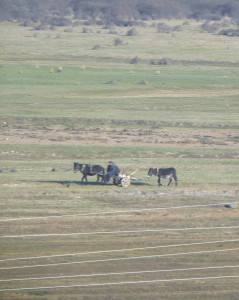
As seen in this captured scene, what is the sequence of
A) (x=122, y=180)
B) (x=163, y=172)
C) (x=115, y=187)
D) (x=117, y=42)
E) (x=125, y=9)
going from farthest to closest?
(x=125, y=9)
(x=117, y=42)
(x=115, y=187)
(x=122, y=180)
(x=163, y=172)

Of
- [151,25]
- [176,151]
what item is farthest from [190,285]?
[151,25]

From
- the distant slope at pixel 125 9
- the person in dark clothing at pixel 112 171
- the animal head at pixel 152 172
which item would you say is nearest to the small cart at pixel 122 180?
the person in dark clothing at pixel 112 171

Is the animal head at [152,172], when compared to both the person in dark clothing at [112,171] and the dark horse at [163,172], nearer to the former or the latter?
the dark horse at [163,172]

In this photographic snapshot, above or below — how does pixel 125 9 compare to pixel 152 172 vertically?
above

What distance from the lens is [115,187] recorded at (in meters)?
26.9

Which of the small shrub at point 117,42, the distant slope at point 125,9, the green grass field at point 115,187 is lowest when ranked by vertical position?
the green grass field at point 115,187

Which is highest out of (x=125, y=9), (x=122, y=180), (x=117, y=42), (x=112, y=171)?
(x=125, y=9)

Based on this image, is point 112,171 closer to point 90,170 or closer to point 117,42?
point 90,170

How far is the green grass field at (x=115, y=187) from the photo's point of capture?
63.7 ft

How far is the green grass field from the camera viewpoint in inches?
764

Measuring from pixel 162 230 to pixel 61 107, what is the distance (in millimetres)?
23223

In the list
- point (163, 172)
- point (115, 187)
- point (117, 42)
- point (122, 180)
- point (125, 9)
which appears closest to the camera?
point (163, 172)

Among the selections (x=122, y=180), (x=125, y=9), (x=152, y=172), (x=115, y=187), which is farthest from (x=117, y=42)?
(x=152, y=172)

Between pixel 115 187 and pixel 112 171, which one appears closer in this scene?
pixel 112 171
